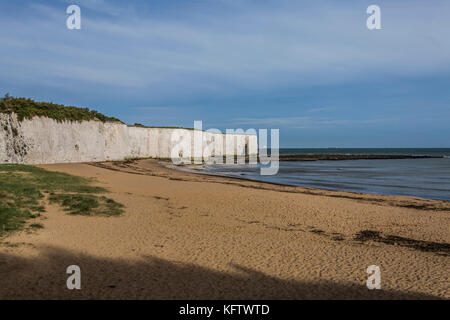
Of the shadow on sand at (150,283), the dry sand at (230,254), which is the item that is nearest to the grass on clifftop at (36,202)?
the dry sand at (230,254)

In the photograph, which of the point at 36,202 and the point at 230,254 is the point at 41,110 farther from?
the point at 230,254

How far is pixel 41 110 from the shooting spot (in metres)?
34.1

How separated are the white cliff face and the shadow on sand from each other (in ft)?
85.7

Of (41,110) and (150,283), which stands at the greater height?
(41,110)

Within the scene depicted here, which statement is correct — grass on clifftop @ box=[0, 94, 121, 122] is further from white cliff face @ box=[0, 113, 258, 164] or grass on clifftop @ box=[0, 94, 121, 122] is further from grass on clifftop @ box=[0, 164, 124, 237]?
grass on clifftop @ box=[0, 164, 124, 237]

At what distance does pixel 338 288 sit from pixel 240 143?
10844 cm

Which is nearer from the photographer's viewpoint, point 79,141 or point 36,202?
point 36,202

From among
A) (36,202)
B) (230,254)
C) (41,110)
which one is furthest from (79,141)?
(230,254)

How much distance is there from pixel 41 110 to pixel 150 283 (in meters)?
33.6

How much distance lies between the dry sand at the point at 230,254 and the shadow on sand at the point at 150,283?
0.02m

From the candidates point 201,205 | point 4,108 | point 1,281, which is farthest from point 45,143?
point 1,281

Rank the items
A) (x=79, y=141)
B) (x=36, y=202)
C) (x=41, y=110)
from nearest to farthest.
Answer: (x=36, y=202), (x=41, y=110), (x=79, y=141)

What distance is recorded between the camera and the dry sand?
6289 millimetres
